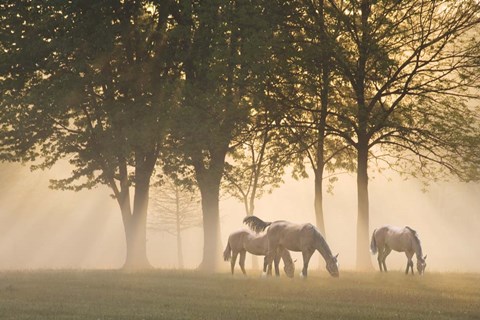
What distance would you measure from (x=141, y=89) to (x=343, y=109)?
1017 centimetres

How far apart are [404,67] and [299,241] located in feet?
43.8

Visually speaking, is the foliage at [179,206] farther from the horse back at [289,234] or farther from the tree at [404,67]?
the horse back at [289,234]

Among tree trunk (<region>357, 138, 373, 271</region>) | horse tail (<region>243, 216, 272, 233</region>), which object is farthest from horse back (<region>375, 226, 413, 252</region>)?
horse tail (<region>243, 216, 272, 233</region>)

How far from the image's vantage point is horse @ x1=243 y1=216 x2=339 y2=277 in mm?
28531

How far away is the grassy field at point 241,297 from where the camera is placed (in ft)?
62.7

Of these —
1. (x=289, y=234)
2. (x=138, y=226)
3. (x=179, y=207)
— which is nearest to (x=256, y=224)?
(x=289, y=234)

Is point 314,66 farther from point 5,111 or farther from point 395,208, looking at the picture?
point 395,208

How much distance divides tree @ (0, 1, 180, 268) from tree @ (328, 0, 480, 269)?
8.47 metres

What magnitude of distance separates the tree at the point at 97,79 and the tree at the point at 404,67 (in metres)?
8.47

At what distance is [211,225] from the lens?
1554 inches

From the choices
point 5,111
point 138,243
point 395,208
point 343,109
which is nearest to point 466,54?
point 343,109

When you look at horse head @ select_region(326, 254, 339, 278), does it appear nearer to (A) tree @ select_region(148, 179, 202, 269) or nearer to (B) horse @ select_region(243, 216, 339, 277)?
(B) horse @ select_region(243, 216, 339, 277)

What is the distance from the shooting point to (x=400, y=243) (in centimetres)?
3262

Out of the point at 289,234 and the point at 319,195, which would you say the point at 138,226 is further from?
the point at 289,234
